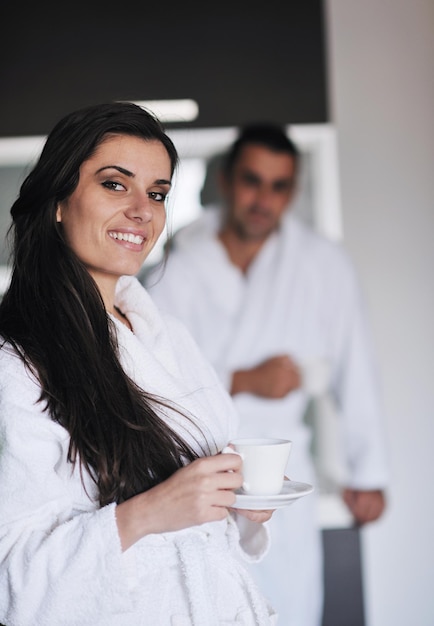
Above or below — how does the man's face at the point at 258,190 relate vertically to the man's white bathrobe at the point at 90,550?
above

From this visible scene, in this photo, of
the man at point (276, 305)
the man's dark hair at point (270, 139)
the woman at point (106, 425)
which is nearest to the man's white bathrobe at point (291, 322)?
the man at point (276, 305)

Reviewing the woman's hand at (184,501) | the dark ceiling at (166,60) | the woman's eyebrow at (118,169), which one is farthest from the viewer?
the dark ceiling at (166,60)

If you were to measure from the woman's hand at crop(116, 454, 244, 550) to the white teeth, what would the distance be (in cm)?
39

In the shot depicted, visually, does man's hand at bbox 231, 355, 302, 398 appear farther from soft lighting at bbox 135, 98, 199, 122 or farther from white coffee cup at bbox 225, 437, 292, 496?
white coffee cup at bbox 225, 437, 292, 496

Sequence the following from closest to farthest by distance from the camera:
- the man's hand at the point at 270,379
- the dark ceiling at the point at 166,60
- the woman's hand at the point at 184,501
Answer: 1. the woman's hand at the point at 184,501
2. the man's hand at the point at 270,379
3. the dark ceiling at the point at 166,60

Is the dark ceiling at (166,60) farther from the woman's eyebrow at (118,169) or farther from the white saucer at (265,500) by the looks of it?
the white saucer at (265,500)

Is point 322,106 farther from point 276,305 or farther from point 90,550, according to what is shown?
point 90,550

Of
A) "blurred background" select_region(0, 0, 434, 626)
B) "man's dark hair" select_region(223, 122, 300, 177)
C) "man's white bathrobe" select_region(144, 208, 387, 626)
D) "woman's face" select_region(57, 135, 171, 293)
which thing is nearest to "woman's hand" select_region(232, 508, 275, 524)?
"woman's face" select_region(57, 135, 171, 293)

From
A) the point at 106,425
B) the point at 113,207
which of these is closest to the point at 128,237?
the point at 113,207

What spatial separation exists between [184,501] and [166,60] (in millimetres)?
1947

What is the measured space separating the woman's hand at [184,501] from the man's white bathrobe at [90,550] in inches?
1.0

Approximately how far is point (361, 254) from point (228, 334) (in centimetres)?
53

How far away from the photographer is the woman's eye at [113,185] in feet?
3.86

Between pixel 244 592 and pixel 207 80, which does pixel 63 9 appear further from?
pixel 244 592
